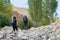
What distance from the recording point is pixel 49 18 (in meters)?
38.9

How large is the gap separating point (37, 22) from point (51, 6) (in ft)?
9.82

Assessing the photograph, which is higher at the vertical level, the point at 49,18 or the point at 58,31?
the point at 58,31

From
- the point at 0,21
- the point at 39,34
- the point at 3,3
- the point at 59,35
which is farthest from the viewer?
the point at 3,3

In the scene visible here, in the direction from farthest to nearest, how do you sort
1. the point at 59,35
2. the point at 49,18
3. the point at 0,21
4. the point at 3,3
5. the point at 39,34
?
the point at 3,3 → the point at 49,18 → the point at 0,21 → the point at 39,34 → the point at 59,35

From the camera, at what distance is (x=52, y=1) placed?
3803 centimetres

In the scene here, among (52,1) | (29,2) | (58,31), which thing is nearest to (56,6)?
(52,1)

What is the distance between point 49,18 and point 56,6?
2.08 meters

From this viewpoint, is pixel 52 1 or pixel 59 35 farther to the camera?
pixel 52 1

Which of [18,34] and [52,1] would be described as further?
[52,1]

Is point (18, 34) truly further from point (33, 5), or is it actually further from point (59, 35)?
point (33, 5)

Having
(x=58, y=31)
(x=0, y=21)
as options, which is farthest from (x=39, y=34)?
(x=0, y=21)

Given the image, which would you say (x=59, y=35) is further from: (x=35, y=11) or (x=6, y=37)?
(x=35, y=11)

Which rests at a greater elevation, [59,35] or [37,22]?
[59,35]

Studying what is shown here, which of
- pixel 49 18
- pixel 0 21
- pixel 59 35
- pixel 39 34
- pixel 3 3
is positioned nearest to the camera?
pixel 59 35
